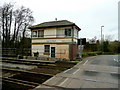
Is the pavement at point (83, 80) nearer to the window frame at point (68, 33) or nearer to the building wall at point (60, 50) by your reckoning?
the building wall at point (60, 50)

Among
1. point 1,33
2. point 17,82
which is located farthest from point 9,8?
point 17,82

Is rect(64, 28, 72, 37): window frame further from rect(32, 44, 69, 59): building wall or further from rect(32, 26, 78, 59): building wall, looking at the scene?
rect(32, 44, 69, 59): building wall

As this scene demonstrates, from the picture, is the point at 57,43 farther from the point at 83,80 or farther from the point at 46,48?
the point at 83,80

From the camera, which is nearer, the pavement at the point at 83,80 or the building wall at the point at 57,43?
the pavement at the point at 83,80

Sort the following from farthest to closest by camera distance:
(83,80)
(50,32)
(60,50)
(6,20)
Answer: (6,20), (50,32), (60,50), (83,80)

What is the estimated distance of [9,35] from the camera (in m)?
29.9

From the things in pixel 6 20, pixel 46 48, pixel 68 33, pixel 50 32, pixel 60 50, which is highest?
pixel 6 20

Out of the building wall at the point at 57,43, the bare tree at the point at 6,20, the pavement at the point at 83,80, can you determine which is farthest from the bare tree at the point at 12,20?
the pavement at the point at 83,80

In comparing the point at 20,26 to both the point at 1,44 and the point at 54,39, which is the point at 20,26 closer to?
the point at 1,44

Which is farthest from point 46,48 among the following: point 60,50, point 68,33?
point 68,33

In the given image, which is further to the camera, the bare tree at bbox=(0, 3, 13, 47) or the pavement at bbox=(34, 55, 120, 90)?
the bare tree at bbox=(0, 3, 13, 47)

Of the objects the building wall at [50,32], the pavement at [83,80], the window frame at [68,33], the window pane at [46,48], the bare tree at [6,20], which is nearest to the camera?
the pavement at [83,80]

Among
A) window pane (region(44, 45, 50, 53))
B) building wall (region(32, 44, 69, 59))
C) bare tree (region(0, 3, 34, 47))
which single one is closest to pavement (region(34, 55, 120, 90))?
building wall (region(32, 44, 69, 59))

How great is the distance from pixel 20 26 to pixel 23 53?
Answer: 14.2m
